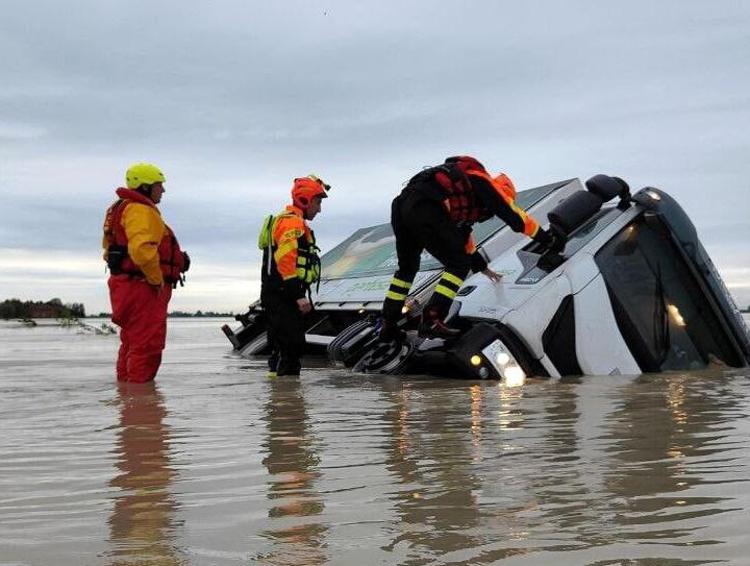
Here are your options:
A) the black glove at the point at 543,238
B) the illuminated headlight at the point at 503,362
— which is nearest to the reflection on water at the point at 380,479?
the illuminated headlight at the point at 503,362

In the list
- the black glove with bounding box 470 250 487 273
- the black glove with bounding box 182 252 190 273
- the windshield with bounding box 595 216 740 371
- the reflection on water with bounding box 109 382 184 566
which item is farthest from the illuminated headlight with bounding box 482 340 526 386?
the reflection on water with bounding box 109 382 184 566

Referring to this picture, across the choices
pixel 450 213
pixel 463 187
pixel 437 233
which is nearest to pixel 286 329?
pixel 437 233

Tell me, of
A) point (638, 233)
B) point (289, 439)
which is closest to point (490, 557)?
point (289, 439)

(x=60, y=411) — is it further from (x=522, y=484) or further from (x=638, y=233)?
(x=638, y=233)

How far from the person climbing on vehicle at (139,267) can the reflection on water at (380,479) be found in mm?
1122

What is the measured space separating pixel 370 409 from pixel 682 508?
2.17m

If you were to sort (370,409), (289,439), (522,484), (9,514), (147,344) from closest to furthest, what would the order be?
1. (9,514)
2. (522,484)
3. (289,439)
4. (370,409)
5. (147,344)

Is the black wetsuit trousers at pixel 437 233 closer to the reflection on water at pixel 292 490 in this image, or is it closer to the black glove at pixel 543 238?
the black glove at pixel 543 238

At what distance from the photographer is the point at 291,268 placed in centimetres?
618

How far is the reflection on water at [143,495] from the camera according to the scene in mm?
1733

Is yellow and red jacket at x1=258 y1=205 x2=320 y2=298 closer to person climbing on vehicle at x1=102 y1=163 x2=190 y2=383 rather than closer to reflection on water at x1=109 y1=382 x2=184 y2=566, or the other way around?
person climbing on vehicle at x1=102 y1=163 x2=190 y2=383

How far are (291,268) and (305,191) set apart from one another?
58 centimetres

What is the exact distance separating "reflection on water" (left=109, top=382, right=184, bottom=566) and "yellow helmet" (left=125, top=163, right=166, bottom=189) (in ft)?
7.63

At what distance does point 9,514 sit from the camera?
2086 mm
